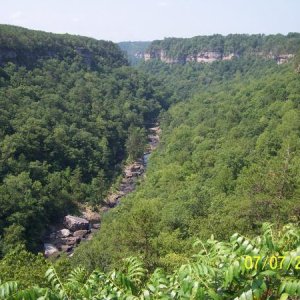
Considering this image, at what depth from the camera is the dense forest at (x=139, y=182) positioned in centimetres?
495

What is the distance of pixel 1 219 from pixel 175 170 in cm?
2450

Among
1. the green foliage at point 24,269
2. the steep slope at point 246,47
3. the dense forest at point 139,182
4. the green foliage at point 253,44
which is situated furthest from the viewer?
the steep slope at point 246,47

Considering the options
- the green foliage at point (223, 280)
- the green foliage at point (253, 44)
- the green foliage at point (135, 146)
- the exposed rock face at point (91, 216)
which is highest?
the green foliage at point (253, 44)

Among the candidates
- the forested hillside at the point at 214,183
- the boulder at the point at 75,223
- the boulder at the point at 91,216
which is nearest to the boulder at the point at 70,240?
the boulder at the point at 75,223

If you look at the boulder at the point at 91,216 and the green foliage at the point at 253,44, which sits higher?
the green foliage at the point at 253,44

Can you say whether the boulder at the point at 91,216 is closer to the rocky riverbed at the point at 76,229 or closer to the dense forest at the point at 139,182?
the rocky riverbed at the point at 76,229

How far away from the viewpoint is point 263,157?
49.8 metres

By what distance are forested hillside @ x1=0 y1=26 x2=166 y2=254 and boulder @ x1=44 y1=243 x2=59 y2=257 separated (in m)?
1.03

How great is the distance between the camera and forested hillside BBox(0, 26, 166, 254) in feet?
169

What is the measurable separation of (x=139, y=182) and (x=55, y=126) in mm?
19133

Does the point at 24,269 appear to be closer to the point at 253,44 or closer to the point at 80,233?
the point at 80,233

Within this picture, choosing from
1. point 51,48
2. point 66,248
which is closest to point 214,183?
point 66,248

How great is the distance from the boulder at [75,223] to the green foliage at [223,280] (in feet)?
156

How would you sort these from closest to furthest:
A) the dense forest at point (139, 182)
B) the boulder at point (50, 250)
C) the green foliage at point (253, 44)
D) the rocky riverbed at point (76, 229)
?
the dense forest at point (139, 182), the boulder at point (50, 250), the rocky riverbed at point (76, 229), the green foliage at point (253, 44)
